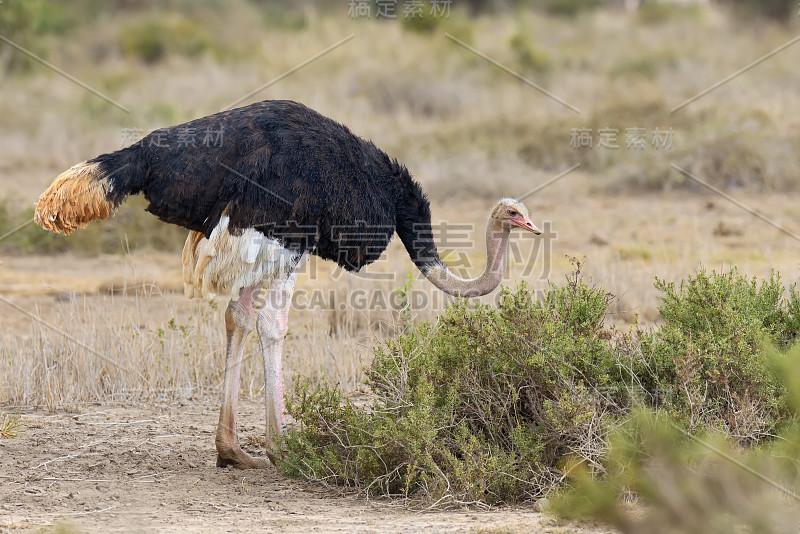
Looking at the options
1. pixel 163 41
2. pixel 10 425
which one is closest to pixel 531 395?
pixel 10 425

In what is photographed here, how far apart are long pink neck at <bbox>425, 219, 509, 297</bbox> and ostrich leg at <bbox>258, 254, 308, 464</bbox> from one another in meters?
0.80

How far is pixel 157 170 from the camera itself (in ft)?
17.2

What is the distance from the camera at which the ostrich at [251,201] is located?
203 inches

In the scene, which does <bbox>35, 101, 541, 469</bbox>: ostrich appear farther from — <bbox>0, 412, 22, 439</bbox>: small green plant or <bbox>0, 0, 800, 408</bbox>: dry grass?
<bbox>0, 412, 22, 439</bbox>: small green plant

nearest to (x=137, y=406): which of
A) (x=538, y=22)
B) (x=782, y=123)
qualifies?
(x=782, y=123)

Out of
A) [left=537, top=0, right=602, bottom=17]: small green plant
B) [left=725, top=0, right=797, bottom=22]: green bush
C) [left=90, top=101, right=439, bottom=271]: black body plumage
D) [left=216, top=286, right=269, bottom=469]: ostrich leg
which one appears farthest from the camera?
[left=537, top=0, right=602, bottom=17]: small green plant

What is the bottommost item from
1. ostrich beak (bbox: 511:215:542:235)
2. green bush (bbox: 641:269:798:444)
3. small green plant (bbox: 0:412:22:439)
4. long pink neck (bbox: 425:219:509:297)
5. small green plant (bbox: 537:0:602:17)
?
small green plant (bbox: 0:412:22:439)

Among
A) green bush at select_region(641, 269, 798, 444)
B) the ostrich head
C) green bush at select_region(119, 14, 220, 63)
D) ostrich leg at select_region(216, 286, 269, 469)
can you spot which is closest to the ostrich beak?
the ostrich head

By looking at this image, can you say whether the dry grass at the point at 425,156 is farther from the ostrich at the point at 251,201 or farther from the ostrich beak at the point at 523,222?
the ostrich at the point at 251,201

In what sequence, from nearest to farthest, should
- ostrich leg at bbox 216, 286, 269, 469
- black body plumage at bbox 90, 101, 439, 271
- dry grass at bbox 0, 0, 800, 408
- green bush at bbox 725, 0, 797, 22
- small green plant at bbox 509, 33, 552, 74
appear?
black body plumage at bbox 90, 101, 439, 271 < ostrich leg at bbox 216, 286, 269, 469 < dry grass at bbox 0, 0, 800, 408 < small green plant at bbox 509, 33, 552, 74 < green bush at bbox 725, 0, 797, 22

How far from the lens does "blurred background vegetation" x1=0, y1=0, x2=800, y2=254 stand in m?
12.8

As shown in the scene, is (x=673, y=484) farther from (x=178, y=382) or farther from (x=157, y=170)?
(x=178, y=382)

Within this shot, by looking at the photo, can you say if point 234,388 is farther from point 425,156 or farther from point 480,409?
point 425,156

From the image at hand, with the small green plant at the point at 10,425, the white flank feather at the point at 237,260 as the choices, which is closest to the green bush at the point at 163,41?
the small green plant at the point at 10,425
